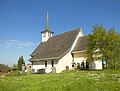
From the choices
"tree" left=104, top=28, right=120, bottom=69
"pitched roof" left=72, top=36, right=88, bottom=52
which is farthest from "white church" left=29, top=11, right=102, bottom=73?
"tree" left=104, top=28, right=120, bottom=69

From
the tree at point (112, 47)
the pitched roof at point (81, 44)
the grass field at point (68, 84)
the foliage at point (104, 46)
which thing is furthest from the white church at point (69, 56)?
the grass field at point (68, 84)

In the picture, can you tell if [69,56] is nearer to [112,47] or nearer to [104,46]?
[104,46]

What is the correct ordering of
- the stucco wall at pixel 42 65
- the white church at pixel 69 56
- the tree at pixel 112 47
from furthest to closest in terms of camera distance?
the stucco wall at pixel 42 65
the white church at pixel 69 56
the tree at pixel 112 47

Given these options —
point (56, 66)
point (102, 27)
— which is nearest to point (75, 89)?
point (102, 27)

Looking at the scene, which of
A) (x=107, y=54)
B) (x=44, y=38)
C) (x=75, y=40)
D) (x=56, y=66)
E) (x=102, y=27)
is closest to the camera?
(x=107, y=54)

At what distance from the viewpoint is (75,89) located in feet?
32.7

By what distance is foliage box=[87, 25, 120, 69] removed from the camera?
87.2 ft

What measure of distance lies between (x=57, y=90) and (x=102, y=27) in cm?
2003

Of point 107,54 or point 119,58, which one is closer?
point 107,54

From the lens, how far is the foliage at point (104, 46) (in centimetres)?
2658

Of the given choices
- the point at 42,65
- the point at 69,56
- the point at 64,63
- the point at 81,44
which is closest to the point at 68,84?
the point at 64,63

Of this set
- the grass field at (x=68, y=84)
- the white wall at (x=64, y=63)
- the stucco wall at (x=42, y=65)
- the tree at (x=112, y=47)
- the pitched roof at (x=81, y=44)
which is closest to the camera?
the grass field at (x=68, y=84)

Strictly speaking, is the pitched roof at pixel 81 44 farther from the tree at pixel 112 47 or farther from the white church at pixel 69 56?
the tree at pixel 112 47

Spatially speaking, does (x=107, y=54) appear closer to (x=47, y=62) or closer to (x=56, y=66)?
(x=56, y=66)
